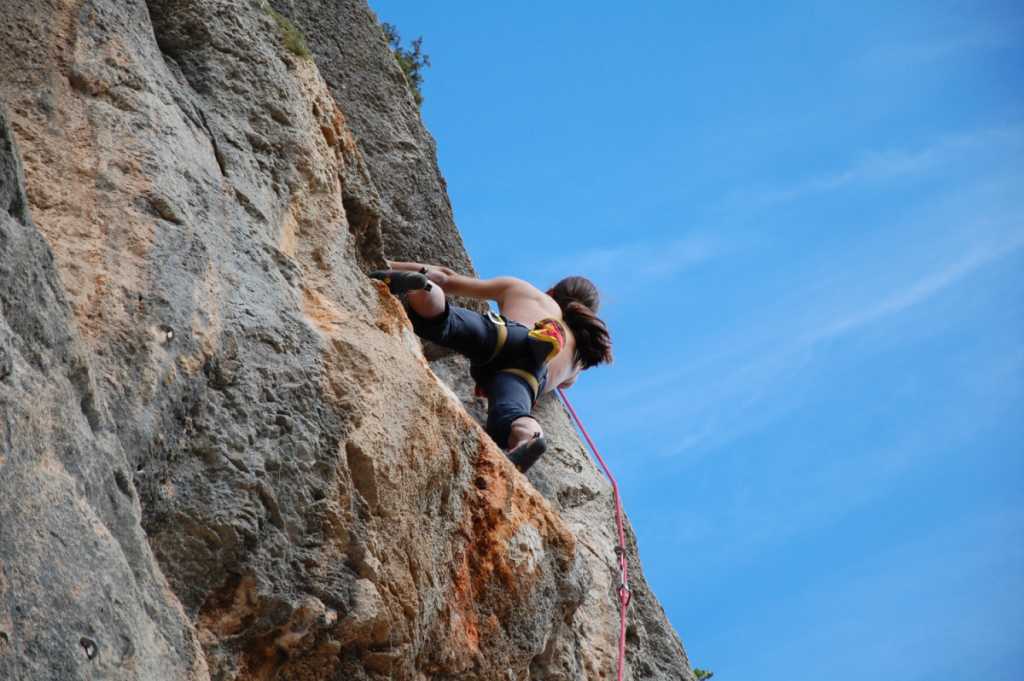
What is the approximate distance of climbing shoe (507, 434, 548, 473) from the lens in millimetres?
5844

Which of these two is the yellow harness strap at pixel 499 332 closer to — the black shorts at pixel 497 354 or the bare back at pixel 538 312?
the black shorts at pixel 497 354

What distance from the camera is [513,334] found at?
6422 mm

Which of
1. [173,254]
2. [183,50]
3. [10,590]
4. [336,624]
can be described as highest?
[183,50]

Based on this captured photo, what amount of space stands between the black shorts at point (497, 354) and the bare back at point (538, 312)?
292 millimetres

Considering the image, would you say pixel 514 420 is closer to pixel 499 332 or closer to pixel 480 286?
pixel 499 332

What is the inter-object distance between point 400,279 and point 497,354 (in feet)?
3.24

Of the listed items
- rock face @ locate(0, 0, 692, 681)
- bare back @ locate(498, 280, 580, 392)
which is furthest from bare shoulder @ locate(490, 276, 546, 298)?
rock face @ locate(0, 0, 692, 681)

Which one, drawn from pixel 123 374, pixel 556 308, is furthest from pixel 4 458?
pixel 556 308

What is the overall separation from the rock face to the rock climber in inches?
14.8

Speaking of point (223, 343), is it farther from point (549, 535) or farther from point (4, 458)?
point (549, 535)

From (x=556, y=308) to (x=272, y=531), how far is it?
3601 millimetres

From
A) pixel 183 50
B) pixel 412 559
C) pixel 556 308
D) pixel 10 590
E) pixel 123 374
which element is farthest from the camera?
pixel 556 308

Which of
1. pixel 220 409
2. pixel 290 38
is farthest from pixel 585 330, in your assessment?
pixel 220 409

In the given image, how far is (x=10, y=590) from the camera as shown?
7.93 ft
